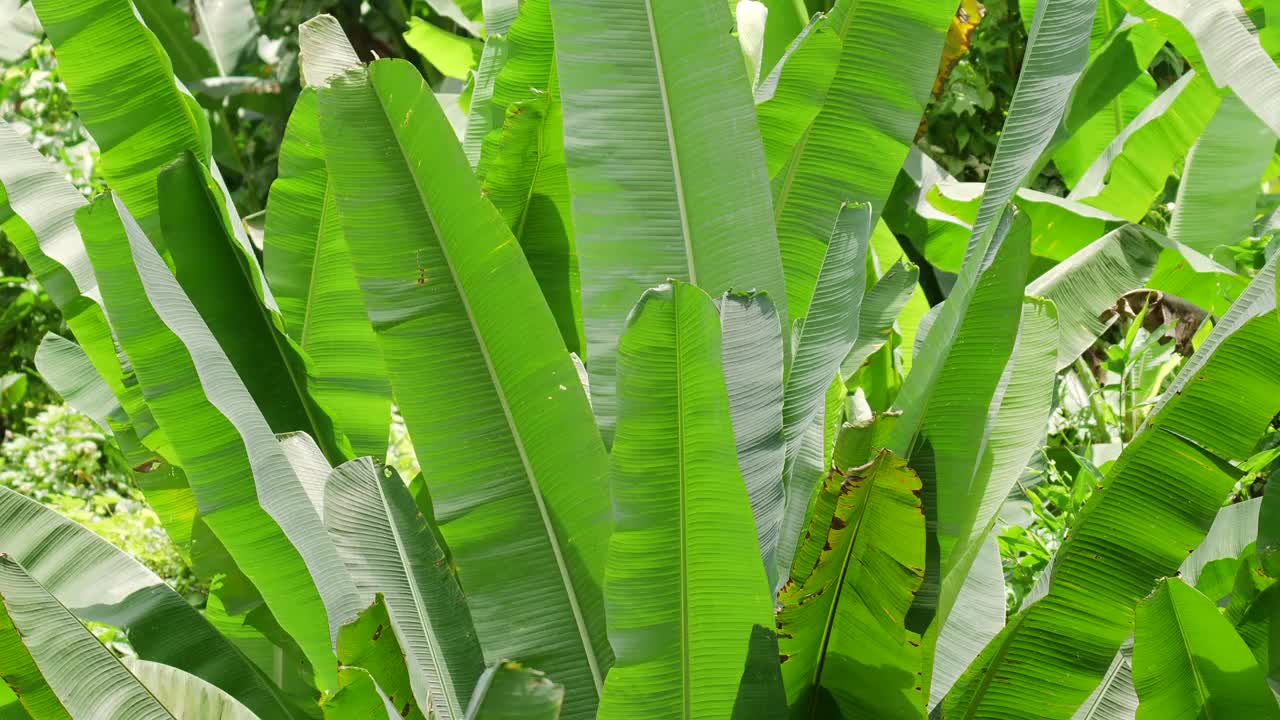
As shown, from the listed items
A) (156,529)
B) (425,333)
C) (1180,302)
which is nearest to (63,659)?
(425,333)

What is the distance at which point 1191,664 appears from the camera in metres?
1.08

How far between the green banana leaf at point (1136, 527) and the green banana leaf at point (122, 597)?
101 cm

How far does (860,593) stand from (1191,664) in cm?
33

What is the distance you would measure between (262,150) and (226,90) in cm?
86

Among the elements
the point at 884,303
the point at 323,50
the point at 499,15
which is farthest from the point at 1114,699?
the point at 499,15

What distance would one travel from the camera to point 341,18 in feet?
15.1

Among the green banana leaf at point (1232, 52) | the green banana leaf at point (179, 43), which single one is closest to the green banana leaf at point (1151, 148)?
the green banana leaf at point (1232, 52)

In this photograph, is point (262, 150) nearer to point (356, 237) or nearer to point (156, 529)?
point (156, 529)

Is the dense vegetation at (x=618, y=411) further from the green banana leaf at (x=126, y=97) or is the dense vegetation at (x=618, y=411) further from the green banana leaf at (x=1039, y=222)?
the green banana leaf at (x=1039, y=222)

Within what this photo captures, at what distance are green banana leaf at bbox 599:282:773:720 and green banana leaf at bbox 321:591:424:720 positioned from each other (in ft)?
0.76

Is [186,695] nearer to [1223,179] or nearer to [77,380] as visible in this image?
[77,380]

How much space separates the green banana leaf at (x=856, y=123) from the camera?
1484 millimetres

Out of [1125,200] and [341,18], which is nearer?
[1125,200]

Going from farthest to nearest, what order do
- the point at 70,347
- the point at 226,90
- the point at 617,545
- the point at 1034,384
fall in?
the point at 226,90 → the point at 70,347 → the point at 1034,384 → the point at 617,545
